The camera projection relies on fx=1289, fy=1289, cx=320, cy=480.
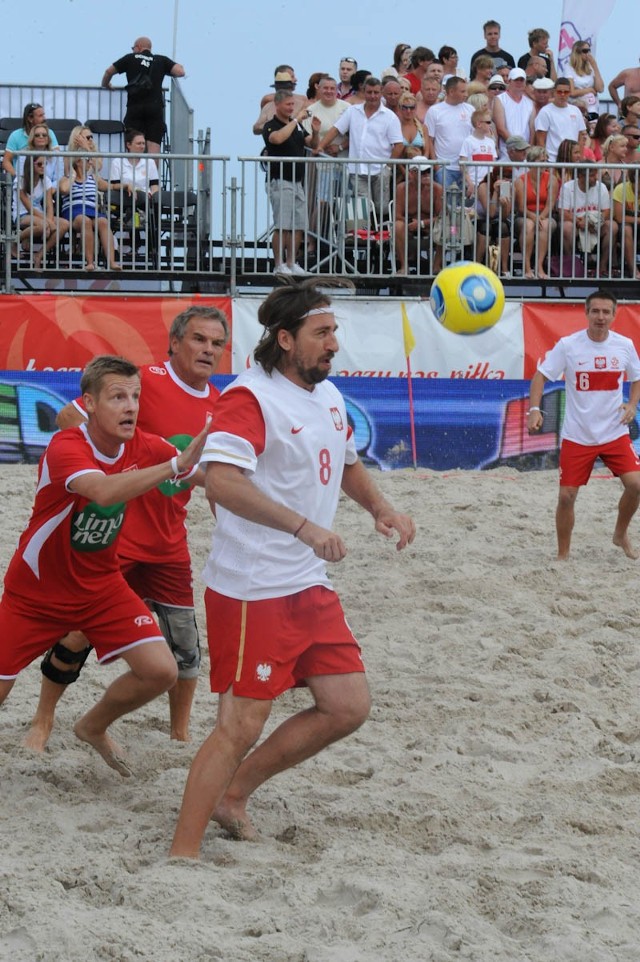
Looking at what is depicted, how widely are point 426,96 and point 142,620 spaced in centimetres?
966

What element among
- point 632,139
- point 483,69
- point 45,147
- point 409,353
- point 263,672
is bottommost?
point 263,672

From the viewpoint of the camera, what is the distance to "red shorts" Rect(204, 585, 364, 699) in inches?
155

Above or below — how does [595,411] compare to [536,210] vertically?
below

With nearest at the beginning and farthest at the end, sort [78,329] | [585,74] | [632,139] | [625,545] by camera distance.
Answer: [625,545]
[78,329]
[632,139]
[585,74]

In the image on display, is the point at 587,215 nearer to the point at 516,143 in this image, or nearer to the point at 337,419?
the point at 516,143

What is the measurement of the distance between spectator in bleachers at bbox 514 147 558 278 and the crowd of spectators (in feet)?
0.04

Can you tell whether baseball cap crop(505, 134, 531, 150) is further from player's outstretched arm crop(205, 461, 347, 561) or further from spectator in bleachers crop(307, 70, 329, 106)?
player's outstretched arm crop(205, 461, 347, 561)

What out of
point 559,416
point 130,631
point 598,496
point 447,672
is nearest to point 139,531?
point 130,631

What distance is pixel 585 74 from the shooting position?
1414 cm

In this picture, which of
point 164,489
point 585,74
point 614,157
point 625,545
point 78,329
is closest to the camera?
point 164,489

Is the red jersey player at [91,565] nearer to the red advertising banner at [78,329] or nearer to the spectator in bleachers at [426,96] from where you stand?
the red advertising banner at [78,329]

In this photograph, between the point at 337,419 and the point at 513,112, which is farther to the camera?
the point at 513,112

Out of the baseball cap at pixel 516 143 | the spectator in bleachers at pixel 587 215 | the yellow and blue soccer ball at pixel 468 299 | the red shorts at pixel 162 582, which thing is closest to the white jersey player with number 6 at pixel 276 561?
the red shorts at pixel 162 582

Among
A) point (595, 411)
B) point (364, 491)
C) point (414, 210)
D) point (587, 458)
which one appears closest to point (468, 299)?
point (595, 411)
